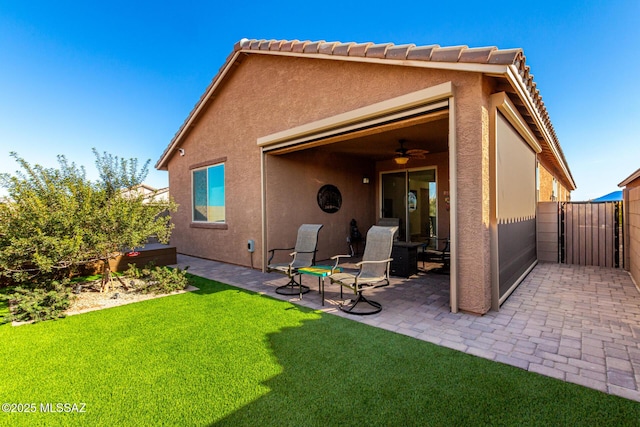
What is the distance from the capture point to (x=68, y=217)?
15.2ft

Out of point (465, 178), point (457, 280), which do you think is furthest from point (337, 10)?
point (457, 280)

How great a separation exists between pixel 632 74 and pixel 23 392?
A: 16.5 m

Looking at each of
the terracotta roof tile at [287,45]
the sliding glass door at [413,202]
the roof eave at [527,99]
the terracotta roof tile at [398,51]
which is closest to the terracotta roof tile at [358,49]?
the terracotta roof tile at [398,51]

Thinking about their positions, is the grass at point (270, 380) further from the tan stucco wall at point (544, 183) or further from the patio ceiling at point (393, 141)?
the tan stucco wall at point (544, 183)

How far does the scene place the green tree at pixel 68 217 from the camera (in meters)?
4.42

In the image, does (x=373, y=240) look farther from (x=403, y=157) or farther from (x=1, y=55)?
(x=1, y=55)

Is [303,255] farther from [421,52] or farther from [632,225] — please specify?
[632,225]

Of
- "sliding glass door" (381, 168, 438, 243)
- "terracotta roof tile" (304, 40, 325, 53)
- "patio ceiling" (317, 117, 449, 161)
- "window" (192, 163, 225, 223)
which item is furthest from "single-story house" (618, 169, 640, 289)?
"window" (192, 163, 225, 223)

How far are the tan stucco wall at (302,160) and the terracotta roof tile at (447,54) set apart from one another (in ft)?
0.95

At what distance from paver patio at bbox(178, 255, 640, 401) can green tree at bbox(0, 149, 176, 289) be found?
2.29 m

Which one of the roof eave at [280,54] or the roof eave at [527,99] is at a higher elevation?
the roof eave at [280,54]

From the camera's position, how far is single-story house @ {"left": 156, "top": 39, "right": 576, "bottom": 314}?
13.5 ft

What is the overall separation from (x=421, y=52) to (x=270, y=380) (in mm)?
4435

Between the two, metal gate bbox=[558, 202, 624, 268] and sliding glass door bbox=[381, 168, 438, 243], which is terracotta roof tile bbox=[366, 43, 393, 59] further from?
metal gate bbox=[558, 202, 624, 268]
